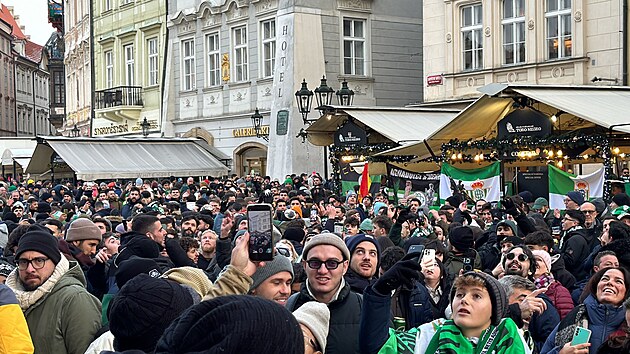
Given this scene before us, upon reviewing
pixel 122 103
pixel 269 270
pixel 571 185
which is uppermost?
pixel 122 103

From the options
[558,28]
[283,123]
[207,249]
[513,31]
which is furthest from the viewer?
[283,123]

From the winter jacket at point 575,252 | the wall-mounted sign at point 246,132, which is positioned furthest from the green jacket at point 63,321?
the wall-mounted sign at point 246,132

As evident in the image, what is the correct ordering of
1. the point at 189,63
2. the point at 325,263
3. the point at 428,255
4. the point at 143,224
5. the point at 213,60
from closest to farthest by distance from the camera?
the point at 325,263 → the point at 428,255 → the point at 143,224 → the point at 213,60 → the point at 189,63

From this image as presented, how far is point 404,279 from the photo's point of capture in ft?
15.7

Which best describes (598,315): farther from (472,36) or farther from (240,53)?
(240,53)

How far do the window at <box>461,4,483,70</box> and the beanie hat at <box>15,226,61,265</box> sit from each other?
2324 centimetres

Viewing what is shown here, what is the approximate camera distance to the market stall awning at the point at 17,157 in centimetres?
3978

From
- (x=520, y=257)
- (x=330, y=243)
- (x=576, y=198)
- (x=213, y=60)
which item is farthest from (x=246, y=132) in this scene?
(x=330, y=243)

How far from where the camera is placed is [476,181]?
18.1 metres

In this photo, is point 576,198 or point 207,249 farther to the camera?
point 576,198

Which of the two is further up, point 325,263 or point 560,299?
point 325,263

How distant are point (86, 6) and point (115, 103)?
867 cm

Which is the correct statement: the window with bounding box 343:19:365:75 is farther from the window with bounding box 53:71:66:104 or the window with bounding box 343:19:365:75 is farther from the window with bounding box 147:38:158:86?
the window with bounding box 53:71:66:104

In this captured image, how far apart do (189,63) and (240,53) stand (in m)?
3.75
